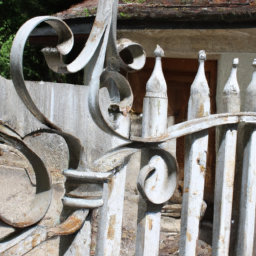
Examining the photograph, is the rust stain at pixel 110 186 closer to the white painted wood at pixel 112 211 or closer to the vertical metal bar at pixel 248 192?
the white painted wood at pixel 112 211

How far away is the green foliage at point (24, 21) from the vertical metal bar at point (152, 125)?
460 cm

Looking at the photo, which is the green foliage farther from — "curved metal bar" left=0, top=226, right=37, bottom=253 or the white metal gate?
"curved metal bar" left=0, top=226, right=37, bottom=253

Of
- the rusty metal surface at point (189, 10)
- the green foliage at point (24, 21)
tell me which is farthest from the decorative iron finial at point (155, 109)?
the green foliage at point (24, 21)

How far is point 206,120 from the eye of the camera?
171 cm

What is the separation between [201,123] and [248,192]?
0.54 metres

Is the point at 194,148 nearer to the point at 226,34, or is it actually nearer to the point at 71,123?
the point at 71,123

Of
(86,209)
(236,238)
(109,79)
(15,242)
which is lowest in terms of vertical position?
(236,238)

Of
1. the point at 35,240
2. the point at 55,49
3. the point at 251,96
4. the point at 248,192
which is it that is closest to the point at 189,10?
the point at 251,96

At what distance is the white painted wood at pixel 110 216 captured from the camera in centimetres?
150

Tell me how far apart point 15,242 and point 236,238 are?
126 centimetres

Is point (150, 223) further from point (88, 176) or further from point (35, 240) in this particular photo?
point (35, 240)

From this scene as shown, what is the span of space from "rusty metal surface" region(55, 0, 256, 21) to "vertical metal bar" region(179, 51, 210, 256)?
62.7 inches

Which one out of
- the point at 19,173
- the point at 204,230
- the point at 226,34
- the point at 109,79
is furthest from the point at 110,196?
the point at 19,173

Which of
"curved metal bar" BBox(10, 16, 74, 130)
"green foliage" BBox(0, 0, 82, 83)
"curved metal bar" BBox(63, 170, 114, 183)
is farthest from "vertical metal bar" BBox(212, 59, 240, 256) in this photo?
"green foliage" BBox(0, 0, 82, 83)
